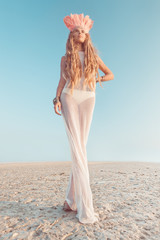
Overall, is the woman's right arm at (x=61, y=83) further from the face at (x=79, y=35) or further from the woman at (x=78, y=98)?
the face at (x=79, y=35)

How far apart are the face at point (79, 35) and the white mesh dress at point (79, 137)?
22 centimetres

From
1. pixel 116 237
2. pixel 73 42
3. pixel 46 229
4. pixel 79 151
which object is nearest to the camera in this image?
pixel 116 237

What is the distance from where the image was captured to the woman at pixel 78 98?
3.06 metres

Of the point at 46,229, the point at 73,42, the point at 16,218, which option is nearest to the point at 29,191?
the point at 16,218

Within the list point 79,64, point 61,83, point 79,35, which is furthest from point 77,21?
point 61,83

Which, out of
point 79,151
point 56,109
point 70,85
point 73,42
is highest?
point 73,42

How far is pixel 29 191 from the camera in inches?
198

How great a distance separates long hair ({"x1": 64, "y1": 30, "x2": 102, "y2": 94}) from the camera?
10.3ft

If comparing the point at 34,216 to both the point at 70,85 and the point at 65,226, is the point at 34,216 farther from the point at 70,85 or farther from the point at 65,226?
the point at 70,85

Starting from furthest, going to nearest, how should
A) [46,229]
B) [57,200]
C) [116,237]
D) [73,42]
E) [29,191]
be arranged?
[29,191] < [57,200] < [73,42] < [46,229] < [116,237]

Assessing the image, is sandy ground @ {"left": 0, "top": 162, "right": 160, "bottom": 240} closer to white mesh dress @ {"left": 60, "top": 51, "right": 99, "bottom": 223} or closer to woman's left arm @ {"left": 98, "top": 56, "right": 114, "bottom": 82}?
white mesh dress @ {"left": 60, "top": 51, "right": 99, "bottom": 223}

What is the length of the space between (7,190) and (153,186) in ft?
12.5

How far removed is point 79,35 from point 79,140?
5.58 feet

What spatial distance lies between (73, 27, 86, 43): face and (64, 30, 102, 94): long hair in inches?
2.4
